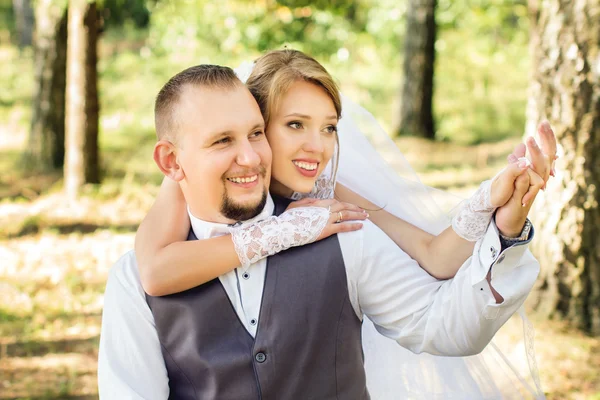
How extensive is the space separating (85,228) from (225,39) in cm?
492

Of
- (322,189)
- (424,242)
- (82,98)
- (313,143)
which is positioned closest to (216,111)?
(313,143)

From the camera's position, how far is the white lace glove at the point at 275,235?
7.34 feet

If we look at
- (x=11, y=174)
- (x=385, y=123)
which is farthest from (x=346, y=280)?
(x=385, y=123)

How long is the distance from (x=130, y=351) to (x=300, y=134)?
877mm

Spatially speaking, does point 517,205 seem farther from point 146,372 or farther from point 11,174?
point 11,174

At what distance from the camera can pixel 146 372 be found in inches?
88.3

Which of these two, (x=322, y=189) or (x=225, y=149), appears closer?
(x=225, y=149)

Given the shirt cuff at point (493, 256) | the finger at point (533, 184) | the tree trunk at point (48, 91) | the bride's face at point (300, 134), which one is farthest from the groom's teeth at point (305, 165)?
the tree trunk at point (48, 91)

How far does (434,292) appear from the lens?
7.57ft

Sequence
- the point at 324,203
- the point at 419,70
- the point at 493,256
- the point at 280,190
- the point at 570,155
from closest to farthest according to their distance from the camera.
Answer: the point at 493,256 < the point at 324,203 < the point at 280,190 < the point at 570,155 < the point at 419,70

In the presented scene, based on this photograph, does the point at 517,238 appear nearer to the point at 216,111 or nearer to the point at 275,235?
the point at 275,235

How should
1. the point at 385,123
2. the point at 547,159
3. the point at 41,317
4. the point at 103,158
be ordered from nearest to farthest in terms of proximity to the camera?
the point at 547,159, the point at 41,317, the point at 103,158, the point at 385,123

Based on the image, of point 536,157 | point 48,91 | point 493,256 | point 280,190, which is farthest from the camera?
point 48,91

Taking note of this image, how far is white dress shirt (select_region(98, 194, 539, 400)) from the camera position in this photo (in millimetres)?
2117
